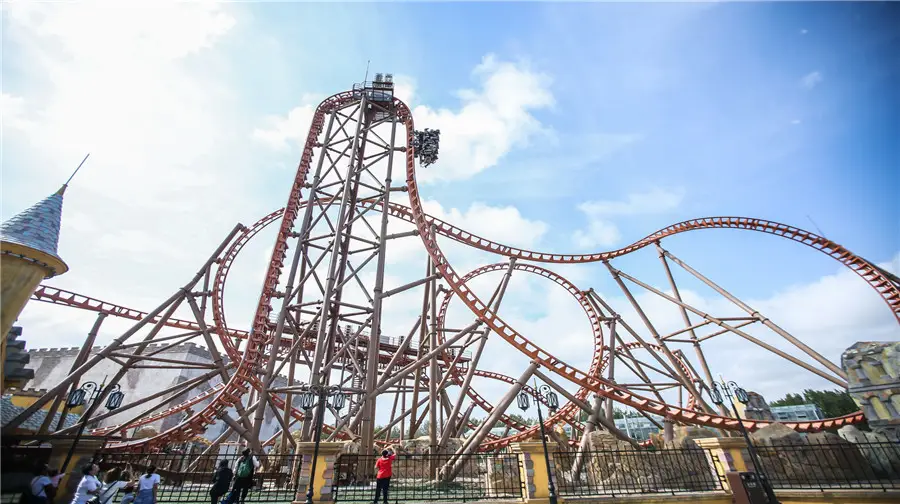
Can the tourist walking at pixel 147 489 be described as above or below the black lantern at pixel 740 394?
below

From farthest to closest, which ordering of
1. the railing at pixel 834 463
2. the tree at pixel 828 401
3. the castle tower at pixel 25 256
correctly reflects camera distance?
1. the tree at pixel 828 401
2. the railing at pixel 834 463
3. the castle tower at pixel 25 256

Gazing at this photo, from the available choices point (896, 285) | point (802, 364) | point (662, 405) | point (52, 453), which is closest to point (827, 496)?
point (662, 405)

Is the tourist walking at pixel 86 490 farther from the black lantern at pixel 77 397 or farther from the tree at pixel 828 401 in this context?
the tree at pixel 828 401

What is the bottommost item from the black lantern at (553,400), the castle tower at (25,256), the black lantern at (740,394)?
the black lantern at (740,394)

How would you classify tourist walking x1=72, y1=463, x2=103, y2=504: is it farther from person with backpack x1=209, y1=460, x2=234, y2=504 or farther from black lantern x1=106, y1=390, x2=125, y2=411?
black lantern x1=106, y1=390, x2=125, y2=411

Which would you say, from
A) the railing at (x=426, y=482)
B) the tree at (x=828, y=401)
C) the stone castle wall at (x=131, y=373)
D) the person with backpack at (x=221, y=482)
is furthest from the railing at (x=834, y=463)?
the tree at (x=828, y=401)

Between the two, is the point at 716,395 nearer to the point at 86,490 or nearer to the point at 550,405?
the point at 550,405

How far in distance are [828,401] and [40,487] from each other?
78410 mm

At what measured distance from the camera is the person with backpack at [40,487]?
4.75 meters

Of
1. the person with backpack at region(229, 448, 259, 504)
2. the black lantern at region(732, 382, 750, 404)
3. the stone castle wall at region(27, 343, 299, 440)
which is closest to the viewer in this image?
the person with backpack at region(229, 448, 259, 504)

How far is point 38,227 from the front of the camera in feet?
18.4

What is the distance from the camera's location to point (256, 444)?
9484 mm

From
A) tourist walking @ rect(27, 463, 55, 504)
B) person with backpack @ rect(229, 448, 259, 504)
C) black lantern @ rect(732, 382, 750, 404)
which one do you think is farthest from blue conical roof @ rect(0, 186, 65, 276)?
black lantern @ rect(732, 382, 750, 404)

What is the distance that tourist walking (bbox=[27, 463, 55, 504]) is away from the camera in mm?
4755
